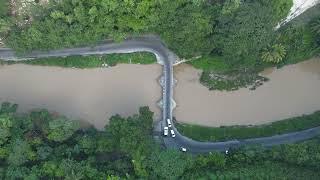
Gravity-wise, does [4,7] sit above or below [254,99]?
above

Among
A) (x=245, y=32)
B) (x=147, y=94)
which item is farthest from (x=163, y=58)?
(x=245, y=32)

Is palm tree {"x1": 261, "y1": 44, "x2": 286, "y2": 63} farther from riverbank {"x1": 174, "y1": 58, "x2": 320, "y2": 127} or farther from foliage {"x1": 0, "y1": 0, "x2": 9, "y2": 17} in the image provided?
foliage {"x1": 0, "y1": 0, "x2": 9, "y2": 17}

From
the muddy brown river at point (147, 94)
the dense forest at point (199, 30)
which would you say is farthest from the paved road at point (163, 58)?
the dense forest at point (199, 30)

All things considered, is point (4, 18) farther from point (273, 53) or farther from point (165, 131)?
point (273, 53)

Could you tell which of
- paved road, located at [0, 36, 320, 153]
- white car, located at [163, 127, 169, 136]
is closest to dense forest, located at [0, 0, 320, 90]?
paved road, located at [0, 36, 320, 153]

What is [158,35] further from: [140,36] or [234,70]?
[234,70]

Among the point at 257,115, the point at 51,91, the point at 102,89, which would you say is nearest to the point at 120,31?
the point at 102,89
